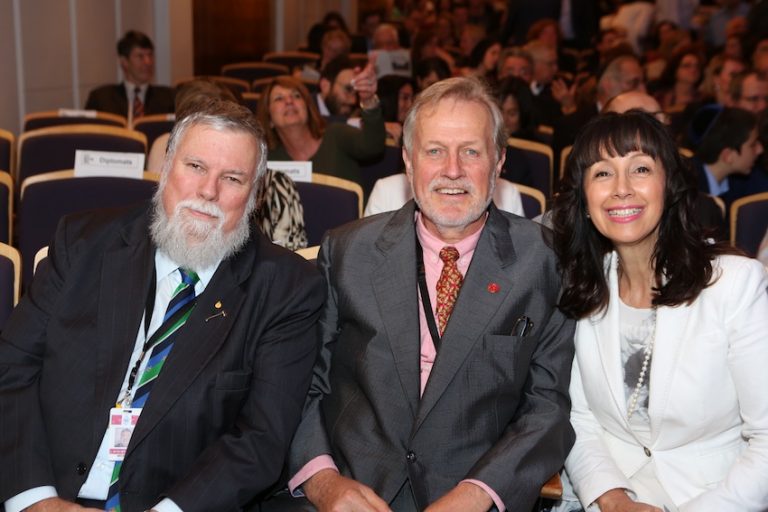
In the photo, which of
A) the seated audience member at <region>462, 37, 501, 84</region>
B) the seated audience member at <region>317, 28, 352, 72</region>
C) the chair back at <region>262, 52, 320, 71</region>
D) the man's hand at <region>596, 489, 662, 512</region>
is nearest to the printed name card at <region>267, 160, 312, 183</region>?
the man's hand at <region>596, 489, 662, 512</region>

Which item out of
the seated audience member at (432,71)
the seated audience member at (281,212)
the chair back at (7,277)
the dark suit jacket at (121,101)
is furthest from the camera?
the dark suit jacket at (121,101)

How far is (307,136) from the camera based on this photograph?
5301 mm

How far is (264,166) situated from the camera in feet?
9.00

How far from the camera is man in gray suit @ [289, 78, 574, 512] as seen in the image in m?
2.53

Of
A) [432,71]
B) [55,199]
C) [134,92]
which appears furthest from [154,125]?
[55,199]

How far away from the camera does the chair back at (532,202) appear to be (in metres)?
A: 4.26

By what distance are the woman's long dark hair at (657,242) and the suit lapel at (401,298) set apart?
1.32ft

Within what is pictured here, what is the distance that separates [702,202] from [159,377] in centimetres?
236

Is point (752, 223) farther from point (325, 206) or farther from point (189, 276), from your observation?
point (189, 276)

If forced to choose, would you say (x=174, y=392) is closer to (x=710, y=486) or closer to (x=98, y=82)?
(x=710, y=486)

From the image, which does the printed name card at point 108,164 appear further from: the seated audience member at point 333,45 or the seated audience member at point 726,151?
the seated audience member at point 333,45

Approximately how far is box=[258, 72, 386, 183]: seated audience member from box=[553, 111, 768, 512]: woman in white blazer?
2601mm

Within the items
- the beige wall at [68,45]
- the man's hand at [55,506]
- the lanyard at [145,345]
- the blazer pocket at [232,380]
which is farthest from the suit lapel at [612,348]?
the beige wall at [68,45]

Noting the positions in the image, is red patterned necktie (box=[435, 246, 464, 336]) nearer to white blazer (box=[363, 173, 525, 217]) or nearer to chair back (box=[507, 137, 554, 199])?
white blazer (box=[363, 173, 525, 217])
